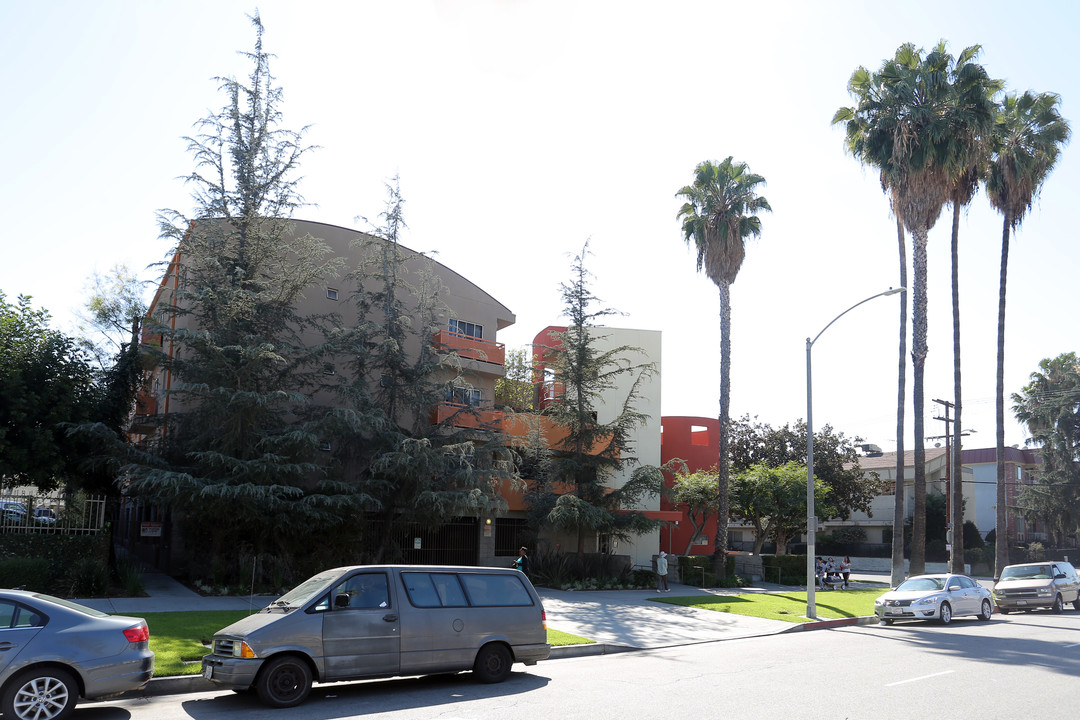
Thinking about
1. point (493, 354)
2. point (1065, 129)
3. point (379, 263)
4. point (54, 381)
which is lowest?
point (54, 381)

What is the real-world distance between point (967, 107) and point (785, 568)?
68.1 feet

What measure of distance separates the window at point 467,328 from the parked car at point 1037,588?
2156 centimetres

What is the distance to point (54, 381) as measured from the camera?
67.4 feet

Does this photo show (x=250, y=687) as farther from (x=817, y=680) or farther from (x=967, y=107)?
(x=967, y=107)

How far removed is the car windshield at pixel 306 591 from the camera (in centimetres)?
1021

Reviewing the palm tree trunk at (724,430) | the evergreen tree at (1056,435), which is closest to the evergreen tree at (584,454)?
the palm tree trunk at (724,430)

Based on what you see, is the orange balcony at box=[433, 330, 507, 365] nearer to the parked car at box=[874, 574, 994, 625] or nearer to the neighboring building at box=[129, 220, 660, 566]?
the neighboring building at box=[129, 220, 660, 566]

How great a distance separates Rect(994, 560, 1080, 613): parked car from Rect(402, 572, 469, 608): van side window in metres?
21.7

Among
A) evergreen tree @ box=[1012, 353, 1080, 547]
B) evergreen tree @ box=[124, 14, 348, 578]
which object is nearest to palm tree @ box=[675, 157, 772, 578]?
evergreen tree @ box=[124, 14, 348, 578]

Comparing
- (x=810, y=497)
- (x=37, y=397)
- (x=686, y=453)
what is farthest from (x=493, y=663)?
(x=686, y=453)

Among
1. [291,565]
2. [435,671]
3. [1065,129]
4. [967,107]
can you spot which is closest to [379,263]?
[291,565]

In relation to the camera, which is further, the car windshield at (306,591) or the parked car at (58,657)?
the car windshield at (306,591)

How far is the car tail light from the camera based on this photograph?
8.84 m

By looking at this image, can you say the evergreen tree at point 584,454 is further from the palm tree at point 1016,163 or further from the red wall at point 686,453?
the palm tree at point 1016,163
